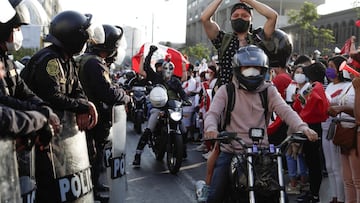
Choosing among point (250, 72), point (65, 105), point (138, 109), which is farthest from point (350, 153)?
point (138, 109)

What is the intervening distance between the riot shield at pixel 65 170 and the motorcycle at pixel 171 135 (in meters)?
4.88

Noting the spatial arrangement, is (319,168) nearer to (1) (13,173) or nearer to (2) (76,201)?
(2) (76,201)

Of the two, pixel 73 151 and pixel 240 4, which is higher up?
pixel 240 4

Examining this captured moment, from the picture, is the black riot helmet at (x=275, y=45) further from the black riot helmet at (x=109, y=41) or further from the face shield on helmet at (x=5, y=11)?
the face shield on helmet at (x=5, y=11)

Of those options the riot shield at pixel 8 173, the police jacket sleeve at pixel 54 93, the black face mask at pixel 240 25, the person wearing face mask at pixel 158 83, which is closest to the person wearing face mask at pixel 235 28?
the black face mask at pixel 240 25

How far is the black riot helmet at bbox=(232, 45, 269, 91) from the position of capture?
4344 millimetres

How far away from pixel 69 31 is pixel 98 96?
1.37 metres

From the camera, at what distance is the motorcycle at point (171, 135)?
888cm

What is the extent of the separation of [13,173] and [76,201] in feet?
3.89

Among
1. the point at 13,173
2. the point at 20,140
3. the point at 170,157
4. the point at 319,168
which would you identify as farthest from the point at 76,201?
the point at 170,157

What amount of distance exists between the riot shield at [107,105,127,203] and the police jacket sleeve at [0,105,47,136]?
2511 mm

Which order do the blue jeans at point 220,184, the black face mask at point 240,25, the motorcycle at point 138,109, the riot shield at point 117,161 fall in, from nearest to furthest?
the blue jeans at point 220,184 < the riot shield at point 117,161 < the black face mask at point 240,25 < the motorcycle at point 138,109

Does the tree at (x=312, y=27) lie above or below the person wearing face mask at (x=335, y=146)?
above

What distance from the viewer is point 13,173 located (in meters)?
2.75
